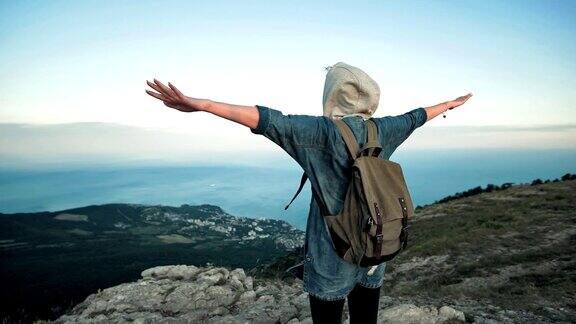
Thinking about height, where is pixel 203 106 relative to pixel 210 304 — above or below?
above

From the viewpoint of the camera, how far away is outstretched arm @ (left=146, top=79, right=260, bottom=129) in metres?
2.03

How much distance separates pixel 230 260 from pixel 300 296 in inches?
2588

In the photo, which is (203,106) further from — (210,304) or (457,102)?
(210,304)

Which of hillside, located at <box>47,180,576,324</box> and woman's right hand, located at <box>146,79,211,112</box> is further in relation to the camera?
hillside, located at <box>47,180,576,324</box>

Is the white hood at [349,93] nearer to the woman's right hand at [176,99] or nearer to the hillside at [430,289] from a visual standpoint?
the woman's right hand at [176,99]

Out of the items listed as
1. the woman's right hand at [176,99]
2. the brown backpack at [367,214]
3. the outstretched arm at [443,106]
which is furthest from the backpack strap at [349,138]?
the outstretched arm at [443,106]

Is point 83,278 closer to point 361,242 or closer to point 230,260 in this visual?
point 230,260

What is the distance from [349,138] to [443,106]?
1.52m

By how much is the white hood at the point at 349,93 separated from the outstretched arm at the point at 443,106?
83 cm

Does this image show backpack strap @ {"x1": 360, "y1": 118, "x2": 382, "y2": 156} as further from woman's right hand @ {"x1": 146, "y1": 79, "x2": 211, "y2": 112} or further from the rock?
the rock

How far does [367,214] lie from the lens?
2256 millimetres

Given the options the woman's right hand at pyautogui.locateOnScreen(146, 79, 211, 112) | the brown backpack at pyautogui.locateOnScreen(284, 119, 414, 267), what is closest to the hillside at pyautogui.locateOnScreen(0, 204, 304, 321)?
the woman's right hand at pyautogui.locateOnScreen(146, 79, 211, 112)

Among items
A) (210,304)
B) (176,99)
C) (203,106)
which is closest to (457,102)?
(203,106)

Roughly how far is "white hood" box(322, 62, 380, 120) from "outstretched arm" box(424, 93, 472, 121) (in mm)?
826
